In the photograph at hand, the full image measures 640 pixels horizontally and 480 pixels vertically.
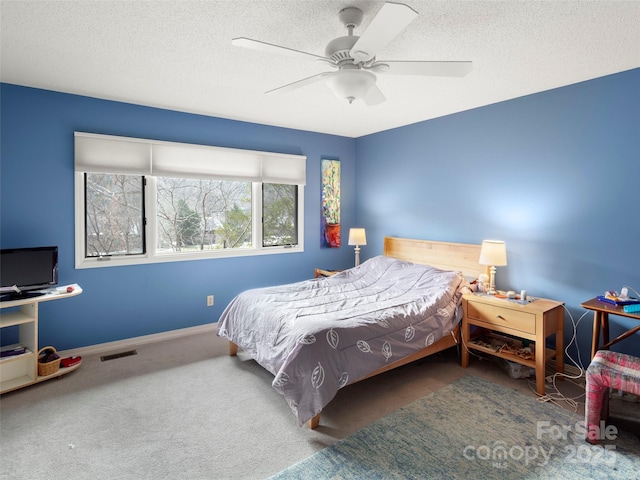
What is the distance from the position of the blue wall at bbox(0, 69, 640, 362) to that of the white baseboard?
0.19 feet

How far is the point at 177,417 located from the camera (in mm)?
2391

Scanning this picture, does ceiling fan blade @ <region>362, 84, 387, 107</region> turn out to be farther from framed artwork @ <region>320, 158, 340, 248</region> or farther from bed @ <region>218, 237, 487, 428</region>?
framed artwork @ <region>320, 158, 340, 248</region>

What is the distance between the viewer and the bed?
2229mm

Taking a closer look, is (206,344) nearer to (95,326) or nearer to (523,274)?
(95,326)

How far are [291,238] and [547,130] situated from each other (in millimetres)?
3075

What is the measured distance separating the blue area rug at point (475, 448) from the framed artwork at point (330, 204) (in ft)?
9.30

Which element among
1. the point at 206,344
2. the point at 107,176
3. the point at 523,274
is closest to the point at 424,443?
the point at 523,274

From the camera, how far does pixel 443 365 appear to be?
3.20 m

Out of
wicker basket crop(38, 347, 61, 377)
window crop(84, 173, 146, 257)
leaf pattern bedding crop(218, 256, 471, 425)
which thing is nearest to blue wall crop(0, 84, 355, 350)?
window crop(84, 173, 146, 257)

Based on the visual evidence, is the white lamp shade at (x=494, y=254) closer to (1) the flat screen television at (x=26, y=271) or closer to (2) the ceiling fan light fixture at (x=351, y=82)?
(2) the ceiling fan light fixture at (x=351, y=82)

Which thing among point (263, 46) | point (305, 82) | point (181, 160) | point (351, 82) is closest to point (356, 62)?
point (351, 82)

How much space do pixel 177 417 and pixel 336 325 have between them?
1241 mm

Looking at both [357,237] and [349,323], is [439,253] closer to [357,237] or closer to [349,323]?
[357,237]

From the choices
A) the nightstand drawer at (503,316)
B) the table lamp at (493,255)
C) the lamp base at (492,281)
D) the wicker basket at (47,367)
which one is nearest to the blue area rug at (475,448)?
the nightstand drawer at (503,316)
